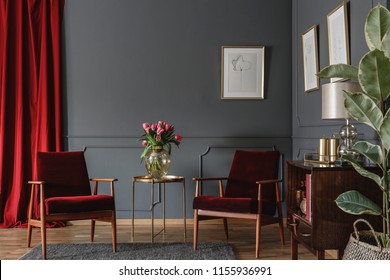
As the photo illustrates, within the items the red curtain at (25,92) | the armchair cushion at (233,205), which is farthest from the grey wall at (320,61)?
the red curtain at (25,92)

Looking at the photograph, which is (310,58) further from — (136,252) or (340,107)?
(136,252)

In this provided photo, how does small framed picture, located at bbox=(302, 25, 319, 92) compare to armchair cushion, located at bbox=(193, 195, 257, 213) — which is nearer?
armchair cushion, located at bbox=(193, 195, 257, 213)

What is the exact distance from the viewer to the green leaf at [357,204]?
2.20 m

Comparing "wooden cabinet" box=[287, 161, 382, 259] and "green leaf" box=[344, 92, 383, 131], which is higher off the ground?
"green leaf" box=[344, 92, 383, 131]

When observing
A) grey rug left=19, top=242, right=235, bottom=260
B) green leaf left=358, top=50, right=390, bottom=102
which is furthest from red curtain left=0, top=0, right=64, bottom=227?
green leaf left=358, top=50, right=390, bottom=102

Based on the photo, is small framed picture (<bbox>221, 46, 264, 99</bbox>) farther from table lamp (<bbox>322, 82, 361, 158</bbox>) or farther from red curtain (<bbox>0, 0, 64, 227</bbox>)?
table lamp (<bbox>322, 82, 361, 158</bbox>)

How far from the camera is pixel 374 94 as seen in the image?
6.95 ft

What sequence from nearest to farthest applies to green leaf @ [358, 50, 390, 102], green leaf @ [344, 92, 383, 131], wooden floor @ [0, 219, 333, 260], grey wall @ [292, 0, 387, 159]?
green leaf @ [358, 50, 390, 102], green leaf @ [344, 92, 383, 131], grey wall @ [292, 0, 387, 159], wooden floor @ [0, 219, 333, 260]

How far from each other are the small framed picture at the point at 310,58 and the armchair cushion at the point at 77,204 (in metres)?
2.10

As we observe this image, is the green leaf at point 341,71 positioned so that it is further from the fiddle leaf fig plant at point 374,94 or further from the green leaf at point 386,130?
the green leaf at point 386,130

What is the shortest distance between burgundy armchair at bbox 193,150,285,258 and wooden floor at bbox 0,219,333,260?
0.20 meters

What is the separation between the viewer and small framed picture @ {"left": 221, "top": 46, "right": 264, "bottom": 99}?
4.92m

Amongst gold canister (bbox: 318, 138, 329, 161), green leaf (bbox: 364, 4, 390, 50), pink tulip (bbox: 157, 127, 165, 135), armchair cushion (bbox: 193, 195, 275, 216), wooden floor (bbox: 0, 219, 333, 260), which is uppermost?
green leaf (bbox: 364, 4, 390, 50)

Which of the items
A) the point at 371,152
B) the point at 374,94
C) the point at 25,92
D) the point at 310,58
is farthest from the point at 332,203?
the point at 25,92
